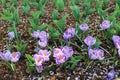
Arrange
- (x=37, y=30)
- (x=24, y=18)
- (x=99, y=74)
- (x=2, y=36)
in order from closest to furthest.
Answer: (x=99, y=74) → (x=37, y=30) → (x=2, y=36) → (x=24, y=18)

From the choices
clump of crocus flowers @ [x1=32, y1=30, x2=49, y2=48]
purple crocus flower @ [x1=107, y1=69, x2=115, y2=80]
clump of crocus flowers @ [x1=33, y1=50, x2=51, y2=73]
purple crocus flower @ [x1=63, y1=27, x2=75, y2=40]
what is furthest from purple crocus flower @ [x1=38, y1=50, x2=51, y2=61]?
purple crocus flower @ [x1=107, y1=69, x2=115, y2=80]

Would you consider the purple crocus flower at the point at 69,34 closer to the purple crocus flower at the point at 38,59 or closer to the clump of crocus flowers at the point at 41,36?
the clump of crocus flowers at the point at 41,36

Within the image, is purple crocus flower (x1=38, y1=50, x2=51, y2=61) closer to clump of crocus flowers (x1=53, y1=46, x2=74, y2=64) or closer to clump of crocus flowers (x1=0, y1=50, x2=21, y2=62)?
clump of crocus flowers (x1=53, y1=46, x2=74, y2=64)

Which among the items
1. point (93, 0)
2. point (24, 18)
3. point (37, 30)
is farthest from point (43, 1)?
point (37, 30)

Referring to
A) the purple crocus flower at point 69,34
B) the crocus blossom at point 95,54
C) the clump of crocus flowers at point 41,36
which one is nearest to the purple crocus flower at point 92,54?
the crocus blossom at point 95,54

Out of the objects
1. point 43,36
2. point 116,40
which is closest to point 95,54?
point 116,40

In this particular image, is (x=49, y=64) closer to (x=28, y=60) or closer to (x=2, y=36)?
(x=28, y=60)
